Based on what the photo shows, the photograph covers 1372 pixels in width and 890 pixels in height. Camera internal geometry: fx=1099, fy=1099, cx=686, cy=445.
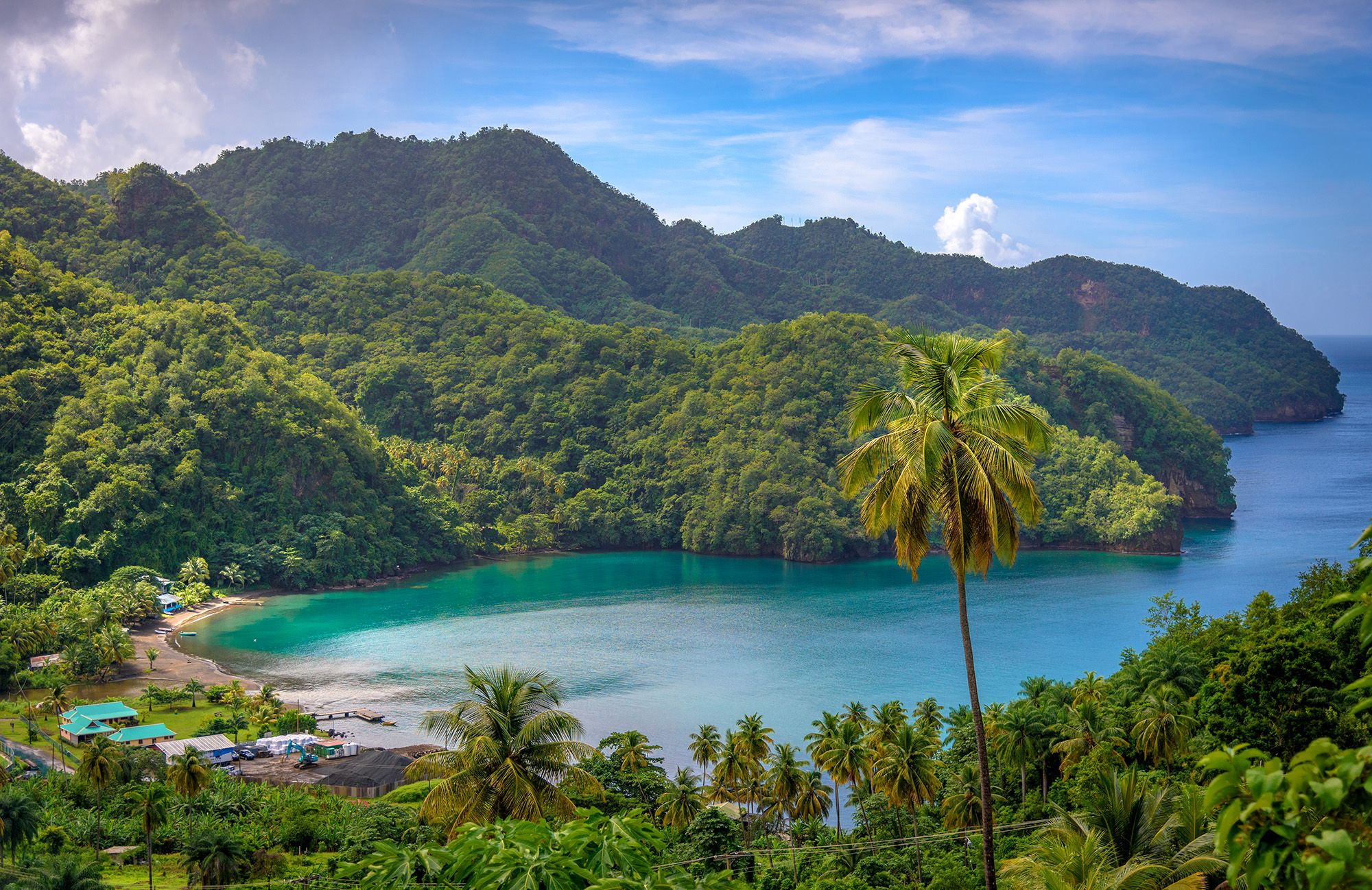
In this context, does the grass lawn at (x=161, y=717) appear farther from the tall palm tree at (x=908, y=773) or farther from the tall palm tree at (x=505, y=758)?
the tall palm tree at (x=505, y=758)

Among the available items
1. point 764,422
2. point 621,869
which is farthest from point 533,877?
point 764,422

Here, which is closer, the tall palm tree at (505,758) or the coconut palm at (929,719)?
the tall palm tree at (505,758)

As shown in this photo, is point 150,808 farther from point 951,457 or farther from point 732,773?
point 951,457

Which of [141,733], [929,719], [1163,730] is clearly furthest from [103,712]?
[1163,730]

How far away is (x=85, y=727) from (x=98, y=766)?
32.3ft

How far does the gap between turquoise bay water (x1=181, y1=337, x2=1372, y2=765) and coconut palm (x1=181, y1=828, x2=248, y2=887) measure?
17424mm

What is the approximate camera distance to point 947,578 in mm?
70688

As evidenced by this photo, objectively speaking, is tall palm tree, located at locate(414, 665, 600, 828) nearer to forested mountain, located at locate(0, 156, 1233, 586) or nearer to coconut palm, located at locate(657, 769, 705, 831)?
coconut palm, located at locate(657, 769, 705, 831)

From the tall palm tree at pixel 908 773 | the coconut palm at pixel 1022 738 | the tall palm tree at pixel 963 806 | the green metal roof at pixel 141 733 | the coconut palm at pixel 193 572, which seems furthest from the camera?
the coconut palm at pixel 193 572

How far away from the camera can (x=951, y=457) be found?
1217 cm

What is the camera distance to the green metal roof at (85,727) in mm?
35031

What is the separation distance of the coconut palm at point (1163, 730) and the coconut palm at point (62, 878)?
19.5 metres

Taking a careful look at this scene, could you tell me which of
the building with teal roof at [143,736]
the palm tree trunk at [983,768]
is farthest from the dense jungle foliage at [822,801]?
the building with teal roof at [143,736]

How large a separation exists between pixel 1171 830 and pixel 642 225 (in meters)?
175
